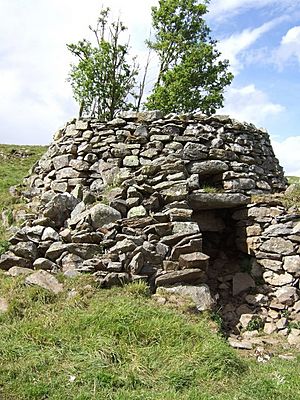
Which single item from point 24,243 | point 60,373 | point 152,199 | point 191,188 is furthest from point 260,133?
point 60,373

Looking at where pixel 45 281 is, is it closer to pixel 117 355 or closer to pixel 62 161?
pixel 117 355

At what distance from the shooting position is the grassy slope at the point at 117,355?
390 centimetres

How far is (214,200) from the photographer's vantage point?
26.3 ft

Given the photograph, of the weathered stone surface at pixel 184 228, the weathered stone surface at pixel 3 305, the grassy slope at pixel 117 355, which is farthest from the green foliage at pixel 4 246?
the weathered stone surface at pixel 184 228

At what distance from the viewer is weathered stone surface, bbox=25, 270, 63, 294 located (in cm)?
575

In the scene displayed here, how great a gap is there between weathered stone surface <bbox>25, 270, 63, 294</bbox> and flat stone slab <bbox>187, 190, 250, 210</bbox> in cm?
307

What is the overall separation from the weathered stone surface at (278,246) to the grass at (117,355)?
105 inches

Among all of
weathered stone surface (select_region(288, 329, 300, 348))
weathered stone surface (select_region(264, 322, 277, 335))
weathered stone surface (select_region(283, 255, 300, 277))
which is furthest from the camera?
weathered stone surface (select_region(283, 255, 300, 277))

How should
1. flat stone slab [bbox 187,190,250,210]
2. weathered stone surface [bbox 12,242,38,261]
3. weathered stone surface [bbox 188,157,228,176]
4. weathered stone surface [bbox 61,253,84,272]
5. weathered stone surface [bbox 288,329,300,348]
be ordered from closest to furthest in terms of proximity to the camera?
1. weathered stone surface [bbox 288,329,300,348]
2. weathered stone surface [bbox 61,253,84,272]
3. weathered stone surface [bbox 12,242,38,261]
4. flat stone slab [bbox 187,190,250,210]
5. weathered stone surface [bbox 188,157,228,176]

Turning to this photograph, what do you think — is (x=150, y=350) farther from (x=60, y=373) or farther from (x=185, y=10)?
(x=185, y=10)

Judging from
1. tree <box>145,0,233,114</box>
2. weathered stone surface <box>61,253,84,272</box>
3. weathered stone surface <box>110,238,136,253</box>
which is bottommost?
weathered stone surface <box>61,253,84,272</box>

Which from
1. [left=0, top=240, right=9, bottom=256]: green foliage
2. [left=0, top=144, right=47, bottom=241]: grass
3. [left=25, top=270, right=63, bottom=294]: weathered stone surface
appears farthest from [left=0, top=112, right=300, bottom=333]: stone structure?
[left=0, top=144, right=47, bottom=241]: grass

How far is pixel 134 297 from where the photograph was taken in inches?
223

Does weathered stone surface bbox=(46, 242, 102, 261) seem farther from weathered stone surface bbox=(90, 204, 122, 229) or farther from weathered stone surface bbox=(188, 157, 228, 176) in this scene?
weathered stone surface bbox=(188, 157, 228, 176)
